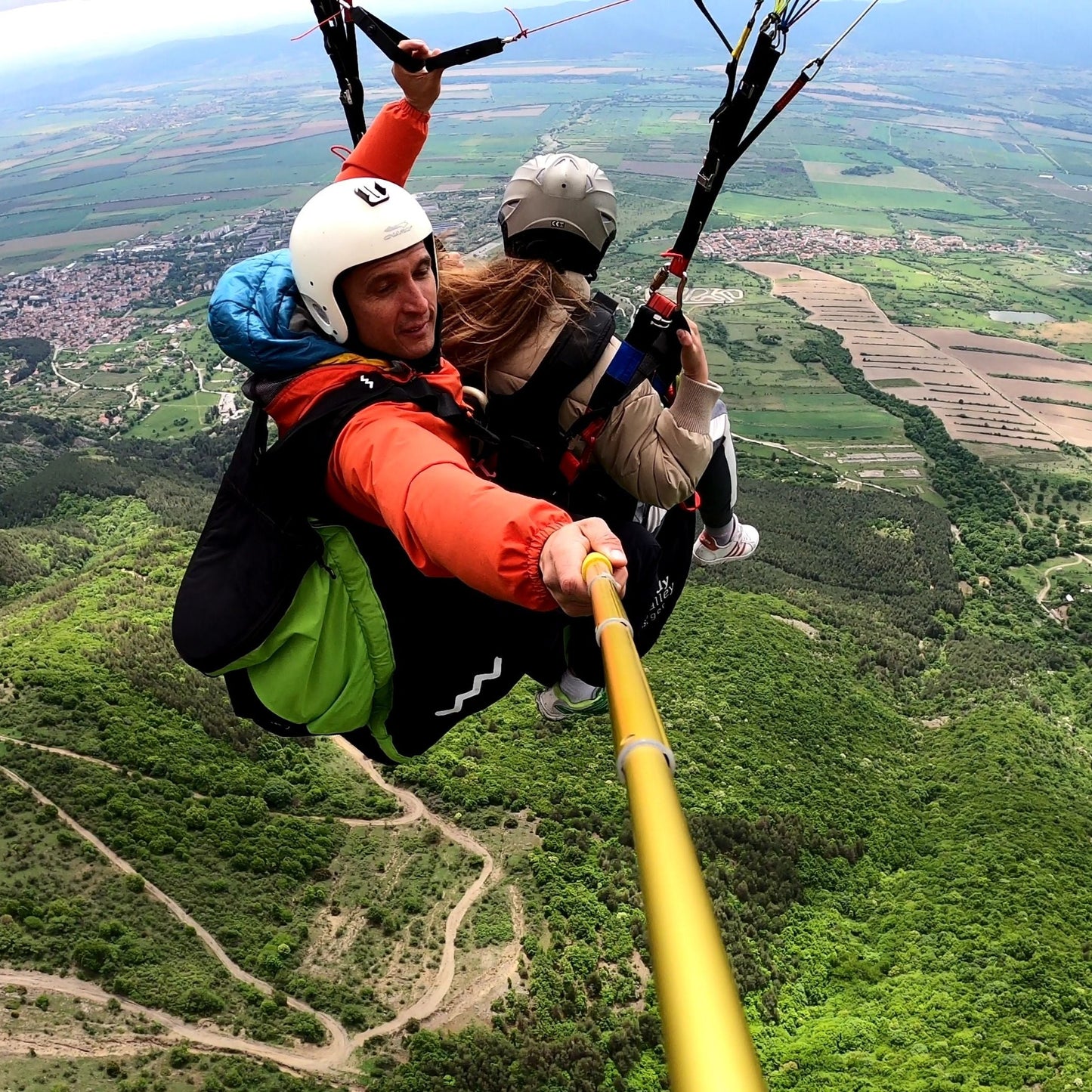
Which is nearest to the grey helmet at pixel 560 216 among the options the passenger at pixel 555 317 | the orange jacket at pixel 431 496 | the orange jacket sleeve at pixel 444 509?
the passenger at pixel 555 317

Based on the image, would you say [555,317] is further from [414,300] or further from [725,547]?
[725,547]

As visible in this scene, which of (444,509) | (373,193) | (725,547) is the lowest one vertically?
(725,547)

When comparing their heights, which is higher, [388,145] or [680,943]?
[388,145]

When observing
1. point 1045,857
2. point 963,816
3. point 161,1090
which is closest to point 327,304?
point 161,1090

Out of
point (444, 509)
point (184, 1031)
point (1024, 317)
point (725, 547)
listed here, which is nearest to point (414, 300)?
point (444, 509)

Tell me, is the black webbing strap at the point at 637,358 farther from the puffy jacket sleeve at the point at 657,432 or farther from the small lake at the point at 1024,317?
the small lake at the point at 1024,317

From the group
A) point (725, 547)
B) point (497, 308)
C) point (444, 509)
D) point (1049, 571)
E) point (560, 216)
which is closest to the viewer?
point (444, 509)

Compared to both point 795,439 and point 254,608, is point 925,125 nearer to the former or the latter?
point 795,439

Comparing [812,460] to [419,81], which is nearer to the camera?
[419,81]
